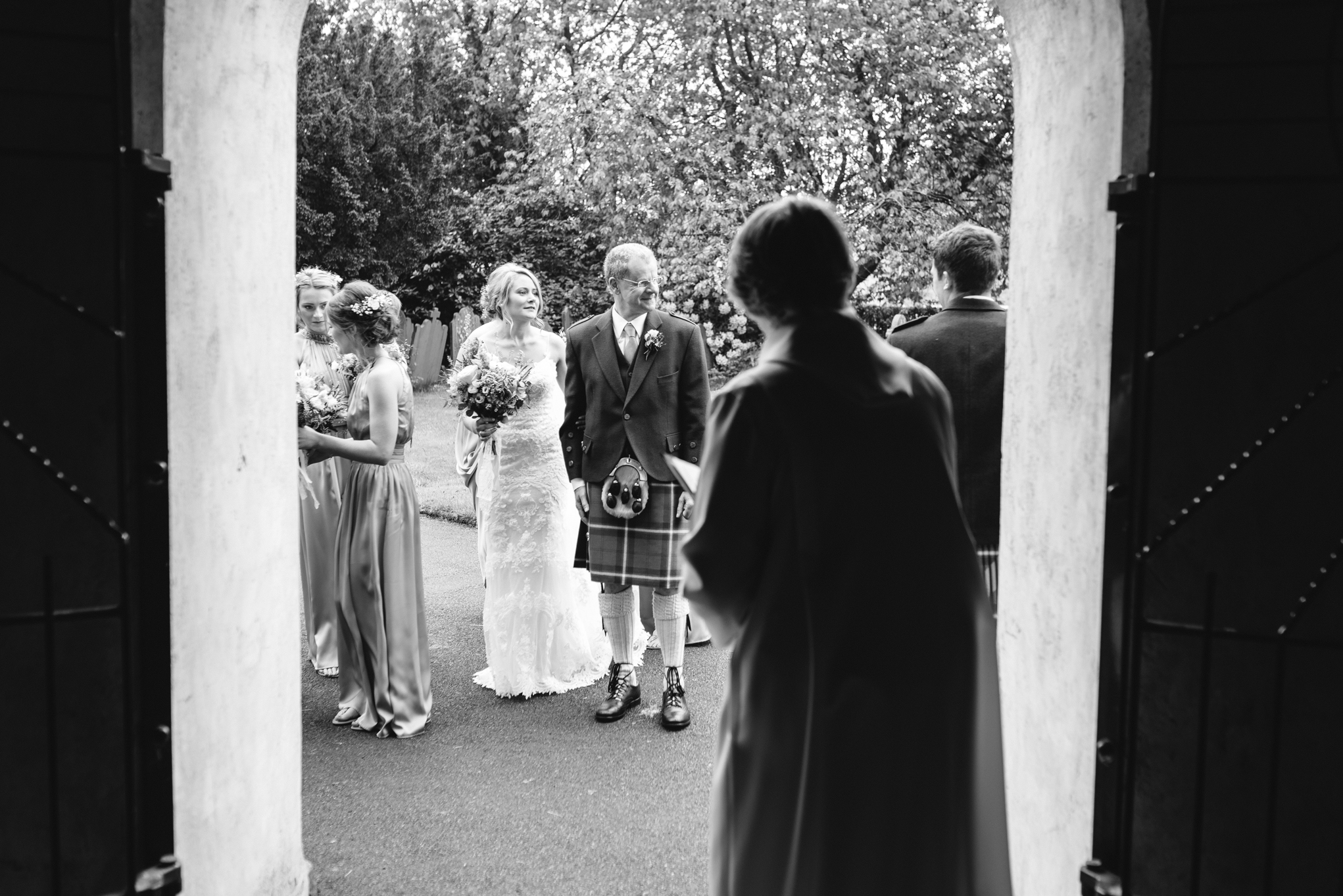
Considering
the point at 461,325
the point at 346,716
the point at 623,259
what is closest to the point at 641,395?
the point at 623,259

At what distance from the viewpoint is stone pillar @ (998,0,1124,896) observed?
128 inches

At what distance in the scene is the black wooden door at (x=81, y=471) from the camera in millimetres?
2924

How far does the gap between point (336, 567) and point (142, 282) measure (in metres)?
3.08

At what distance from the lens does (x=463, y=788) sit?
5086 millimetres

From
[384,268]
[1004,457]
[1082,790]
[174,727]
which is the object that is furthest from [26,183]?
[384,268]

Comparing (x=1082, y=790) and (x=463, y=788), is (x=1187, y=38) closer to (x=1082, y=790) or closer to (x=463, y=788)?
(x=1082, y=790)

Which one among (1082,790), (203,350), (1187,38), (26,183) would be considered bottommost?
(1082,790)

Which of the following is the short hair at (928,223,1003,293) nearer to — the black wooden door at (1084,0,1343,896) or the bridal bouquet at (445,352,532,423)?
the black wooden door at (1084,0,1343,896)

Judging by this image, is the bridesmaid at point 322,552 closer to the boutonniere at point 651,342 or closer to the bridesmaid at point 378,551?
the bridesmaid at point 378,551

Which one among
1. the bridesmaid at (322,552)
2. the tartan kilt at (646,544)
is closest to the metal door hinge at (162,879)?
the tartan kilt at (646,544)

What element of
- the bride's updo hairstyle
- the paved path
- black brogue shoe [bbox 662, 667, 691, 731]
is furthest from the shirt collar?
the paved path

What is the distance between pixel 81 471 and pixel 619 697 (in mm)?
3532

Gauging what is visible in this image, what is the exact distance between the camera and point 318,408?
20.5 feet

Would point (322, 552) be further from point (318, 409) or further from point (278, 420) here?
point (278, 420)
